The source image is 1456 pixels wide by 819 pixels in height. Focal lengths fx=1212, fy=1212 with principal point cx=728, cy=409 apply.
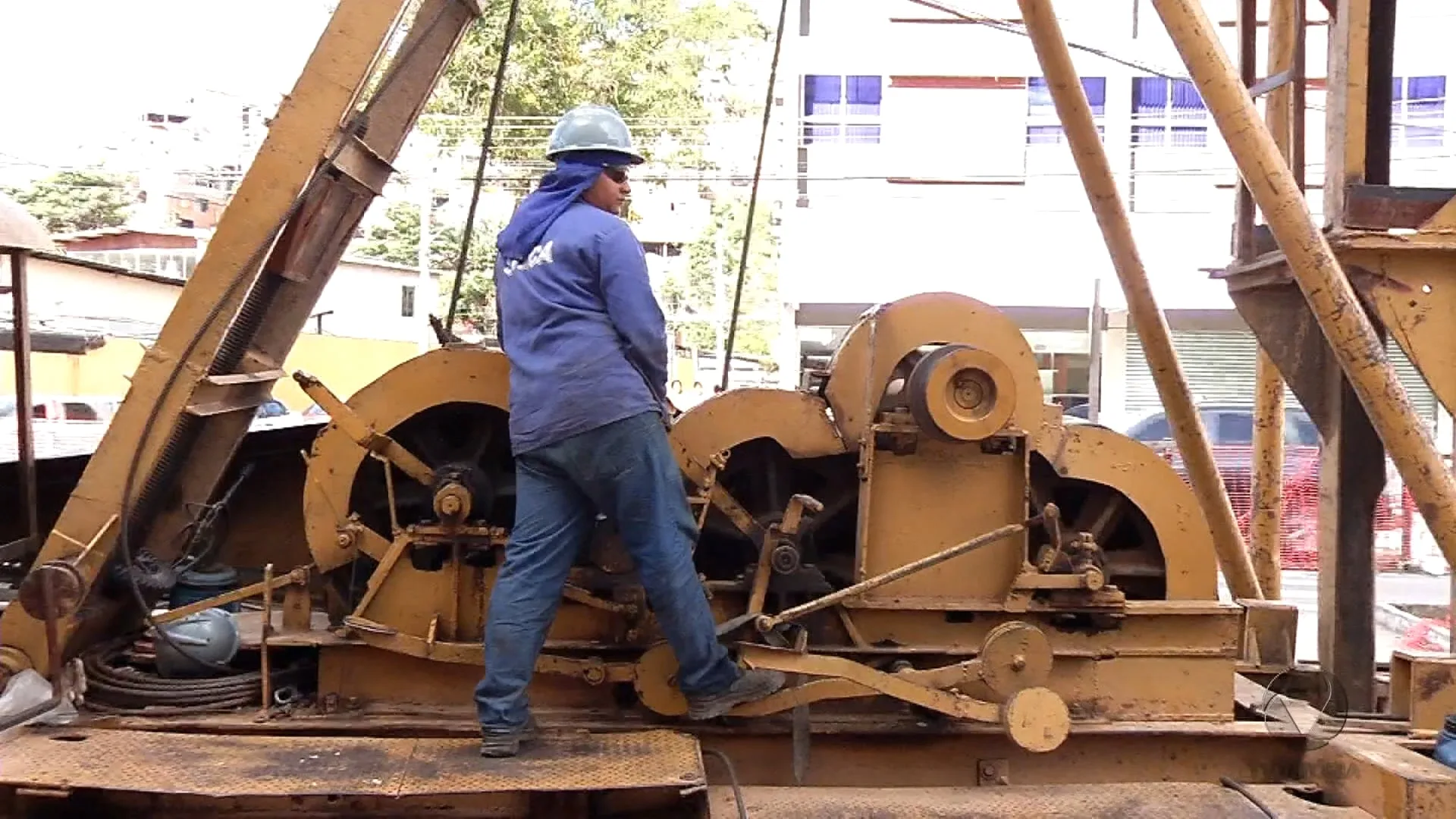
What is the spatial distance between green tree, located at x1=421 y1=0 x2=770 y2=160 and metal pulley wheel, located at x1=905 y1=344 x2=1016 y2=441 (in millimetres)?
11611

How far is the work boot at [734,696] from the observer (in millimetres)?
3455

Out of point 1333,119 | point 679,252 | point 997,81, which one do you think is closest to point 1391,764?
point 1333,119

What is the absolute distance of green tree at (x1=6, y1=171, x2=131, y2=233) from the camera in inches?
1184

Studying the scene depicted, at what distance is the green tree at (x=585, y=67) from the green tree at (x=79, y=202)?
1753cm

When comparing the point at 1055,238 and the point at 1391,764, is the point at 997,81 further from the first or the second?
the point at 1391,764

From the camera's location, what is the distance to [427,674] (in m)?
3.70

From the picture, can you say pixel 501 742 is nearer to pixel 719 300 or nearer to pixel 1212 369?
pixel 1212 369

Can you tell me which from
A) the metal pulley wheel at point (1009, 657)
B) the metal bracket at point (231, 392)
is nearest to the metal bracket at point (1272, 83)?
the metal pulley wheel at point (1009, 657)

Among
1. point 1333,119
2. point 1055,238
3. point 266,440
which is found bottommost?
point 266,440

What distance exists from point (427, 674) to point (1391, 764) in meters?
2.79

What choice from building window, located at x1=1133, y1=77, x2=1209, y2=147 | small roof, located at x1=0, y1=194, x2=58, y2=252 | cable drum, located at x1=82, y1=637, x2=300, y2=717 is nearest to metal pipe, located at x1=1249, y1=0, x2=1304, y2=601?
cable drum, located at x1=82, y1=637, x2=300, y2=717

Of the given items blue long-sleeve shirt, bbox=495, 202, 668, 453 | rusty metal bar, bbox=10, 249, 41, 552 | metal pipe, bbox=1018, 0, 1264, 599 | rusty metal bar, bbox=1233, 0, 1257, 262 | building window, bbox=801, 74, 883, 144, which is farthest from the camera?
building window, bbox=801, 74, 883, 144

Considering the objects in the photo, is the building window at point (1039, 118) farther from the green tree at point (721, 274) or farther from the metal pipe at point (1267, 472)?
the metal pipe at point (1267, 472)

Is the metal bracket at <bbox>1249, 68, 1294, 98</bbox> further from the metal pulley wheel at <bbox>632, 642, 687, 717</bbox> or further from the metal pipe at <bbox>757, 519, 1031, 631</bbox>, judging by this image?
the metal pulley wheel at <bbox>632, 642, 687, 717</bbox>
